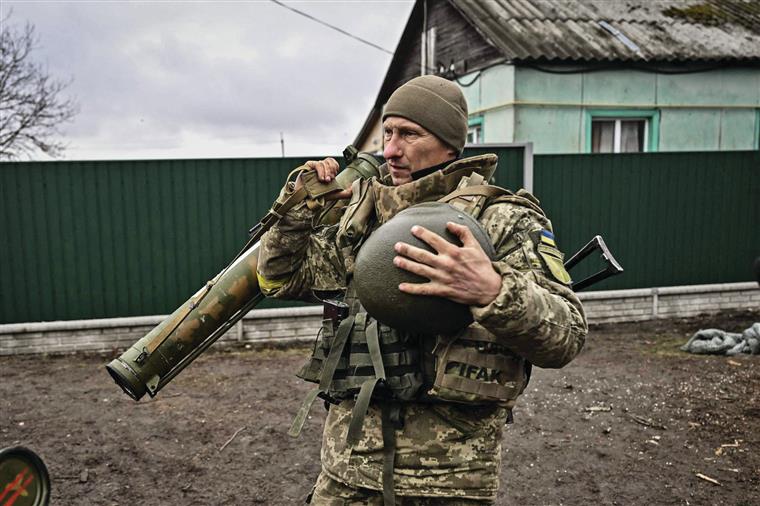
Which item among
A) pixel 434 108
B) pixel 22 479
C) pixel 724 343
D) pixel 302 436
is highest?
pixel 434 108

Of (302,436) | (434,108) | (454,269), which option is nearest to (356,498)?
(454,269)

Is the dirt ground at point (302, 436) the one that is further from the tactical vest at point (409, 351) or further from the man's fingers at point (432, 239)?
the man's fingers at point (432, 239)

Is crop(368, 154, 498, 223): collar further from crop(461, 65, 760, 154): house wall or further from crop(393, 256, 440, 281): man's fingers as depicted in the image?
crop(461, 65, 760, 154): house wall

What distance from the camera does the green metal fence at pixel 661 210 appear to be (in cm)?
791

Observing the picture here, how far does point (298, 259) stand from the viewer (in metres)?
2.42

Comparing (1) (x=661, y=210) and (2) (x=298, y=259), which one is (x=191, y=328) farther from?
(1) (x=661, y=210)

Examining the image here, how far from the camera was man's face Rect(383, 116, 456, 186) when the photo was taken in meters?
2.21

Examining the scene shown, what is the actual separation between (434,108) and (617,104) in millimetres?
9581

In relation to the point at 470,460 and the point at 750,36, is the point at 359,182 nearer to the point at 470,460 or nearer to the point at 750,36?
the point at 470,460

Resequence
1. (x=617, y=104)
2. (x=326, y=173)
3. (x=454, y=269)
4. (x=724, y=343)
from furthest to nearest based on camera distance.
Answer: (x=617, y=104)
(x=724, y=343)
(x=326, y=173)
(x=454, y=269)

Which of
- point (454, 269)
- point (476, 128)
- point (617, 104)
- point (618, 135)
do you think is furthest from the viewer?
point (476, 128)

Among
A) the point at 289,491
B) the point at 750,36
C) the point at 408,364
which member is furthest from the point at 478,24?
the point at 408,364

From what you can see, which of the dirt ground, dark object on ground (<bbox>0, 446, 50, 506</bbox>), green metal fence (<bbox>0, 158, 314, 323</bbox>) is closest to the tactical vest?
dark object on ground (<bbox>0, 446, 50, 506</bbox>)

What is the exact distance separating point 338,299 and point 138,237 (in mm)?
5141
